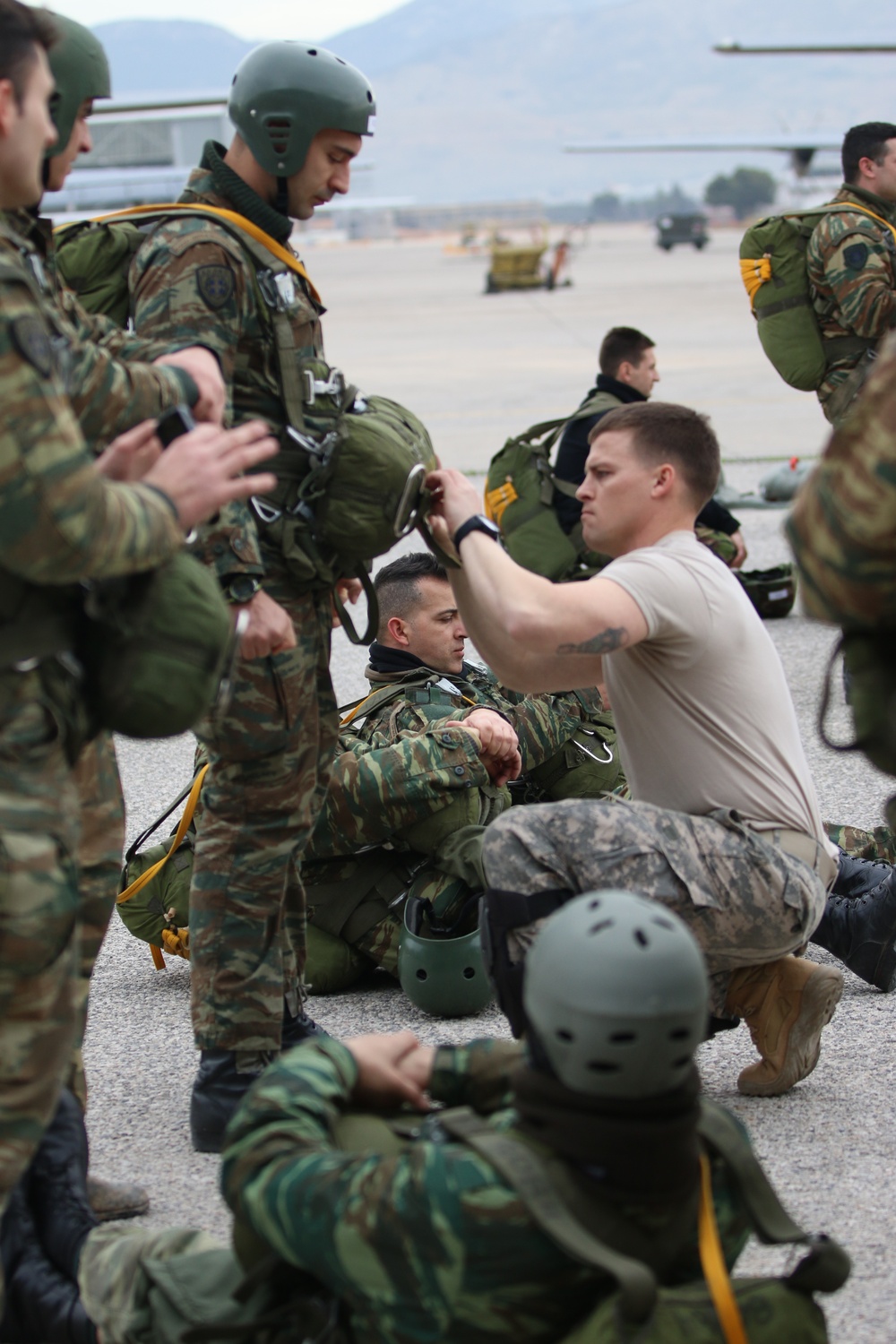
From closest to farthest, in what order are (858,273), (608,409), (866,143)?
(858,273)
(866,143)
(608,409)

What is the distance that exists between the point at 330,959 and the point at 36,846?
2121mm

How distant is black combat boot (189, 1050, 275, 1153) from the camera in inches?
130

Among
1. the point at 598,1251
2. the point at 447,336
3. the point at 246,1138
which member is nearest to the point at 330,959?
the point at 246,1138

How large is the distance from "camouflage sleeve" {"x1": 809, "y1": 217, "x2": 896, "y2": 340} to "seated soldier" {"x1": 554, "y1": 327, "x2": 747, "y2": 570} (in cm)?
113

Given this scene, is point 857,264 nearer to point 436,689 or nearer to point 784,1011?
point 436,689

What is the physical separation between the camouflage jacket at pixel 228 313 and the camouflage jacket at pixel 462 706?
101cm

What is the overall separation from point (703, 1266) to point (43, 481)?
134cm

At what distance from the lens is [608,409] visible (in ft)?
23.1

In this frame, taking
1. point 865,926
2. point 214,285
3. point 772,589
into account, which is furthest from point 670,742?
point 772,589

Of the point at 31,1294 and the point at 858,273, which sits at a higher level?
the point at 858,273

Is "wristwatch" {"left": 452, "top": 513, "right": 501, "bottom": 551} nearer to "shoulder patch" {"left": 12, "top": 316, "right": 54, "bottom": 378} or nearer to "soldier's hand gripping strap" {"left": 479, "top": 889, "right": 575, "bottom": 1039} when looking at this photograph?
"soldier's hand gripping strap" {"left": 479, "top": 889, "right": 575, "bottom": 1039}

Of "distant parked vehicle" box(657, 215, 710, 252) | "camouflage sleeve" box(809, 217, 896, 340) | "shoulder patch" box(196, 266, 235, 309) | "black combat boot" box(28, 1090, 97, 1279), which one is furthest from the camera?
"distant parked vehicle" box(657, 215, 710, 252)

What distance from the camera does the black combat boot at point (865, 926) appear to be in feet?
13.0

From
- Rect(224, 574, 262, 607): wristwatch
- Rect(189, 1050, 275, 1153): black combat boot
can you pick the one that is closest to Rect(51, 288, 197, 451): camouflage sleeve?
Rect(224, 574, 262, 607): wristwatch
